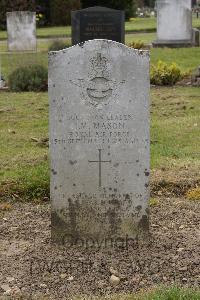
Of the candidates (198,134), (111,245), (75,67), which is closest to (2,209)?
(111,245)

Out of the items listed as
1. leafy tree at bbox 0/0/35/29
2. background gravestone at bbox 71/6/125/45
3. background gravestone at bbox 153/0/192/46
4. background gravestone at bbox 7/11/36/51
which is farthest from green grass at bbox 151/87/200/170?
leafy tree at bbox 0/0/35/29

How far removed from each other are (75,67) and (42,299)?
5.76ft

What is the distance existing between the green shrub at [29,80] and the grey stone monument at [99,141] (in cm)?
951

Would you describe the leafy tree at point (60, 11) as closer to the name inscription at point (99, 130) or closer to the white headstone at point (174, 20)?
the white headstone at point (174, 20)

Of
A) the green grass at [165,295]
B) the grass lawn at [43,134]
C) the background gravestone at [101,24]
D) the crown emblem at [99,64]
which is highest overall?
the background gravestone at [101,24]

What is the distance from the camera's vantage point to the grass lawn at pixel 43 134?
24.6ft

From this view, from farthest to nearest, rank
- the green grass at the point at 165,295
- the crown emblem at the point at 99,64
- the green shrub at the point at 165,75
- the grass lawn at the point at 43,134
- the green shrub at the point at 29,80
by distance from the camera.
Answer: the green shrub at the point at 165,75 → the green shrub at the point at 29,80 → the grass lawn at the point at 43,134 → the crown emblem at the point at 99,64 → the green grass at the point at 165,295

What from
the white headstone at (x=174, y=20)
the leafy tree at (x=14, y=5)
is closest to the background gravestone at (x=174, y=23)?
the white headstone at (x=174, y=20)

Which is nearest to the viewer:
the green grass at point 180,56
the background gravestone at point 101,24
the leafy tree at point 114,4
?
the background gravestone at point 101,24

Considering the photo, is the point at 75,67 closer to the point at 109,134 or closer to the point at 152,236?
the point at 109,134

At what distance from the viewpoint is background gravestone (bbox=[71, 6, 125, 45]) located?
1598 cm

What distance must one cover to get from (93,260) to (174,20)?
60.6ft

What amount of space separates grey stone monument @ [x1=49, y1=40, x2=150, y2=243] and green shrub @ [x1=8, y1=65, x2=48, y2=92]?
375 inches

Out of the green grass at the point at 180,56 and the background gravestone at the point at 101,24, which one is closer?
the background gravestone at the point at 101,24
